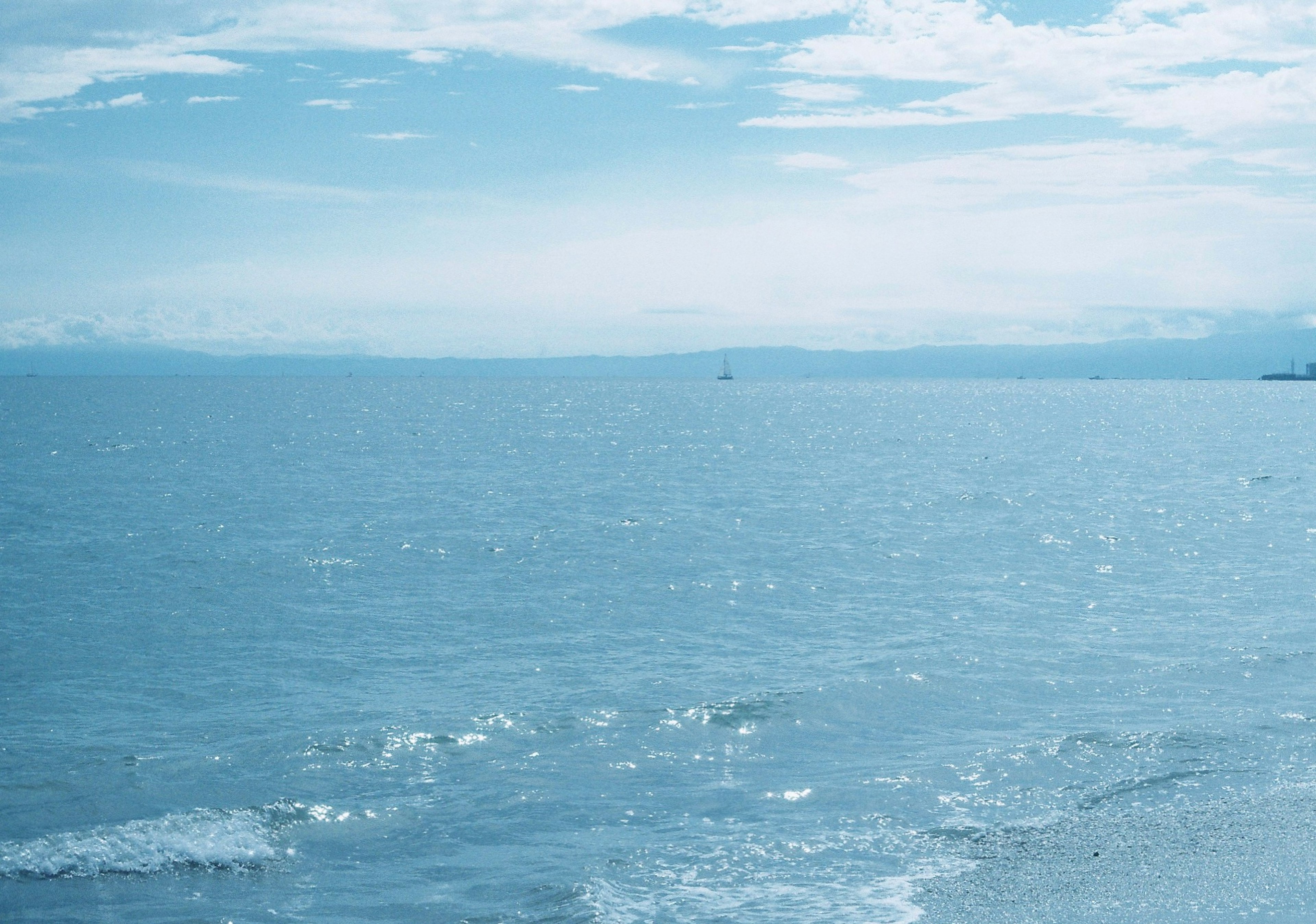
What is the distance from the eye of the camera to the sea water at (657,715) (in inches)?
467

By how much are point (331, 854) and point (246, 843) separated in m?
1.05

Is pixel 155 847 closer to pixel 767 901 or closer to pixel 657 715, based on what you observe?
pixel 767 901

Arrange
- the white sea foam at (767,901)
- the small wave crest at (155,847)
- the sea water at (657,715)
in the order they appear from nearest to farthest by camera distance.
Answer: the white sea foam at (767,901) → the sea water at (657,715) → the small wave crest at (155,847)

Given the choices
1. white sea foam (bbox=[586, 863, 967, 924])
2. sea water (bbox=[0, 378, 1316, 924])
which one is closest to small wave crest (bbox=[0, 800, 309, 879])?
sea water (bbox=[0, 378, 1316, 924])

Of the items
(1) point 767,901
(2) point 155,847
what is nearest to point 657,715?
(1) point 767,901

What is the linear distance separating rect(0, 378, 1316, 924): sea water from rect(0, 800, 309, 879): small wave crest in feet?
0.17

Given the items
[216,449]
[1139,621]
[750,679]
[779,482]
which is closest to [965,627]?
[1139,621]

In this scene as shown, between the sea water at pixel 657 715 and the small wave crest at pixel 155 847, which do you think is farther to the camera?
the small wave crest at pixel 155 847

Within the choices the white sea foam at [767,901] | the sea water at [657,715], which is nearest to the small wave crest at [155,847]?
the sea water at [657,715]

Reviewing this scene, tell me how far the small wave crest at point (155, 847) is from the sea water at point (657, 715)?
0.17 feet

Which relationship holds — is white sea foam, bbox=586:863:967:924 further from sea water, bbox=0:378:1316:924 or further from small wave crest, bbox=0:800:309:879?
small wave crest, bbox=0:800:309:879

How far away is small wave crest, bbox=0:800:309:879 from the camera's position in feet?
41.1

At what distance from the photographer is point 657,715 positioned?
18.1m

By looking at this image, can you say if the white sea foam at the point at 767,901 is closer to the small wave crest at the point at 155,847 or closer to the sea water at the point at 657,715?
the sea water at the point at 657,715
